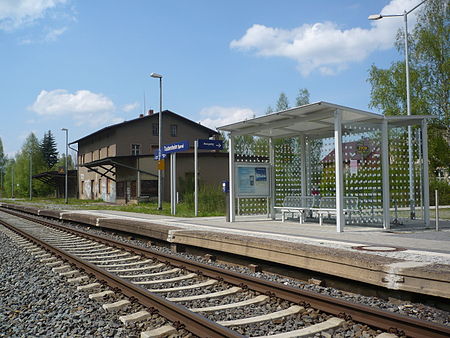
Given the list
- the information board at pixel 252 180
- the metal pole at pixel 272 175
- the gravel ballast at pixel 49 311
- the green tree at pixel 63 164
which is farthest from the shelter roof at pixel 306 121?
the green tree at pixel 63 164

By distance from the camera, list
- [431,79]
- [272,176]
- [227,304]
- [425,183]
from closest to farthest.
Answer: [227,304] → [425,183] → [272,176] → [431,79]

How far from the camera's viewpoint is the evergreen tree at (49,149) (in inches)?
3986

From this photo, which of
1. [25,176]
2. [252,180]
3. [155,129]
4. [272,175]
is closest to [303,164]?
[272,175]

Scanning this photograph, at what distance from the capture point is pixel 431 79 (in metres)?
30.2

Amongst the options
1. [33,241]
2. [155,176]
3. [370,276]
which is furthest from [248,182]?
[155,176]

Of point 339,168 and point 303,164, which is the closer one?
point 339,168

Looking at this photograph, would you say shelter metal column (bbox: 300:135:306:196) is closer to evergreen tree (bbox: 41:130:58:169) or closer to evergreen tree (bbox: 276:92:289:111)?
evergreen tree (bbox: 276:92:289:111)

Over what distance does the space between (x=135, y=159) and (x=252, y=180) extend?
25538mm

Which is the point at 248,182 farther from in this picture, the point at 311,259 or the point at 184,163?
the point at 184,163

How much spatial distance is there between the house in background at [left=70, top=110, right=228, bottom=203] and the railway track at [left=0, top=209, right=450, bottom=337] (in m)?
27.2

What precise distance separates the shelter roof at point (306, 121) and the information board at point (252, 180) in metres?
1.14

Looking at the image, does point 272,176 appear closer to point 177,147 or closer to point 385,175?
point 385,175

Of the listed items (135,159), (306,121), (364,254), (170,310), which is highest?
(135,159)

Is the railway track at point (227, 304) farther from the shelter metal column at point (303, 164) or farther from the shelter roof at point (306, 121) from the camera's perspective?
the shelter metal column at point (303, 164)
